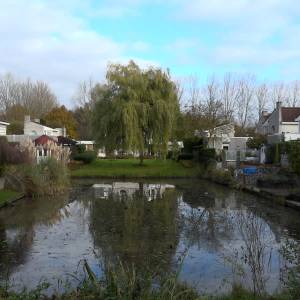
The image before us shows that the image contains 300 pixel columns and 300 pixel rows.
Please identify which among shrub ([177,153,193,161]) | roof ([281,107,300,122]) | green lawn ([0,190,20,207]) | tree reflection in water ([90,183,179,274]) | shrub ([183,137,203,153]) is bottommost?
tree reflection in water ([90,183,179,274])

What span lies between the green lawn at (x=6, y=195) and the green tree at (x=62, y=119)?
52350mm

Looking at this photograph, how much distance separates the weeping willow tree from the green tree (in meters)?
33.5

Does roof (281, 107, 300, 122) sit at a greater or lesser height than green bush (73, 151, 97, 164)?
greater

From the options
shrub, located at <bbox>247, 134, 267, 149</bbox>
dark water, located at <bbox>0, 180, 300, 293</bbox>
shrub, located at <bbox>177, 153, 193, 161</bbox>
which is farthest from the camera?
shrub, located at <bbox>177, 153, 193, 161</bbox>

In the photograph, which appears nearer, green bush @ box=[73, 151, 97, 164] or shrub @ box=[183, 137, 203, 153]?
green bush @ box=[73, 151, 97, 164]

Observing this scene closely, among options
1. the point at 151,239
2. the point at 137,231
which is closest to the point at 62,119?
the point at 137,231

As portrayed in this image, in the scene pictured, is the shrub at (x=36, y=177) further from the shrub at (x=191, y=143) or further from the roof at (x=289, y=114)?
the roof at (x=289, y=114)

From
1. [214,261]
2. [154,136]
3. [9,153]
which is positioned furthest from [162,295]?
[154,136]

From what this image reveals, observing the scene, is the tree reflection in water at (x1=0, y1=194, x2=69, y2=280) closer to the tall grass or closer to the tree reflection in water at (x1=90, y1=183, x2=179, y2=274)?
the tree reflection in water at (x1=90, y1=183, x2=179, y2=274)

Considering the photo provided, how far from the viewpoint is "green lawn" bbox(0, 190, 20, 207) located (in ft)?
64.0

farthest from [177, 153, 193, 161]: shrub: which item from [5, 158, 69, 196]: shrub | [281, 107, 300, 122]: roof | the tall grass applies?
the tall grass

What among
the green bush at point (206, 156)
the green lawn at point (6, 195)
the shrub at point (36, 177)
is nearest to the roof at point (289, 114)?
the green bush at point (206, 156)

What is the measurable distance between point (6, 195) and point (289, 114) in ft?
125

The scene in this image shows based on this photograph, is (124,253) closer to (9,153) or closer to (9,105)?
(9,153)
